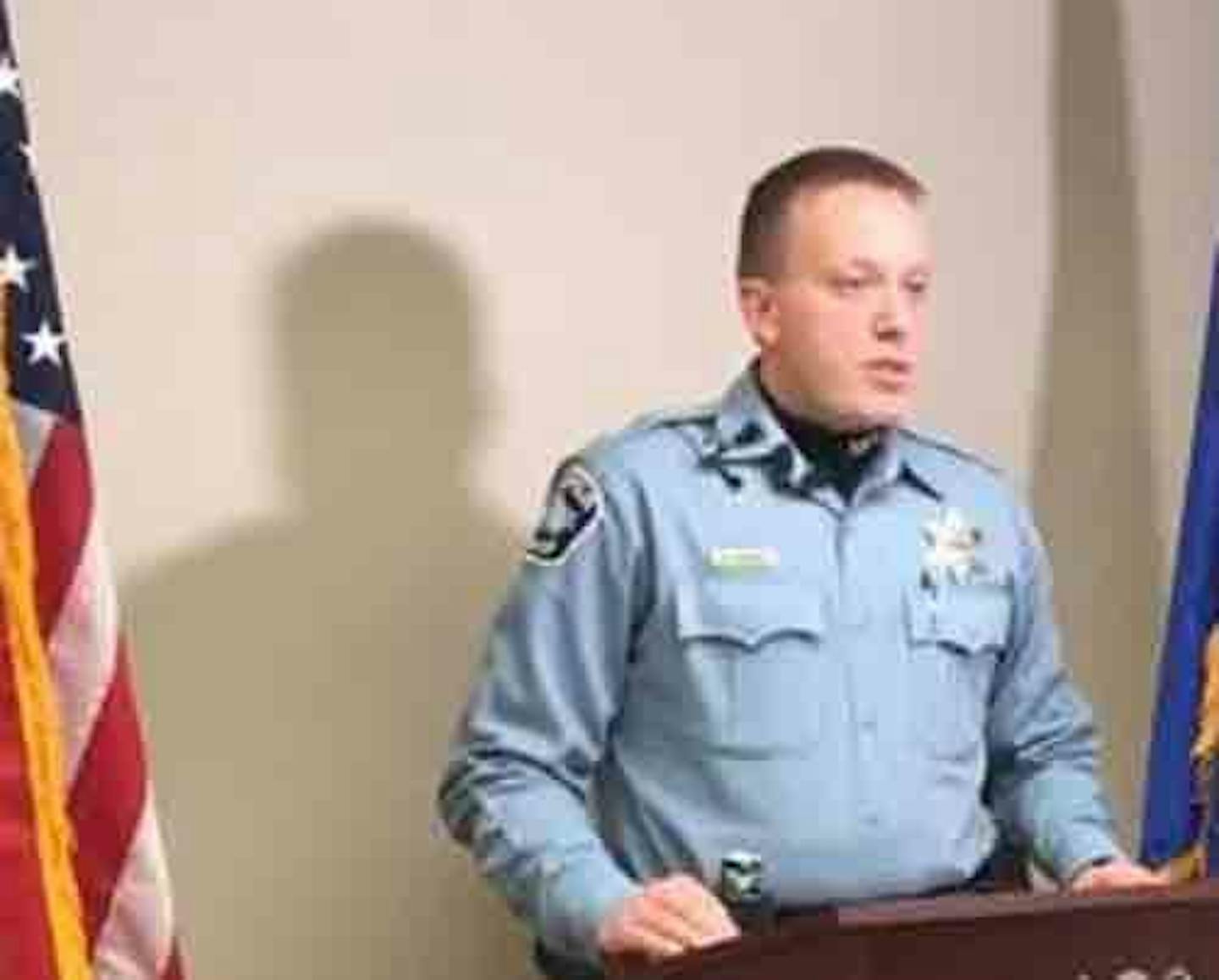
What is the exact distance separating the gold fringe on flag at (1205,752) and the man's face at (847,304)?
47 centimetres

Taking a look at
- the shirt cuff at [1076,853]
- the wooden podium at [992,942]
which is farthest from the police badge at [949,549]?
the wooden podium at [992,942]

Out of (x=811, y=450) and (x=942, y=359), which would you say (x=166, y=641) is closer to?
(x=811, y=450)

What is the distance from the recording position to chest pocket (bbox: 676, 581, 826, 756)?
175 centimetres

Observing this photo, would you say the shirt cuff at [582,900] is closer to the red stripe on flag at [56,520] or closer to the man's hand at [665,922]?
the man's hand at [665,922]

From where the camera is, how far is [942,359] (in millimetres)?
Result: 2340

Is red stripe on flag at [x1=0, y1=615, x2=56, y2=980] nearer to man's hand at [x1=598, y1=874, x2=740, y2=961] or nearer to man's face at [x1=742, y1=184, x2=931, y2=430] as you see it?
man's hand at [x1=598, y1=874, x2=740, y2=961]

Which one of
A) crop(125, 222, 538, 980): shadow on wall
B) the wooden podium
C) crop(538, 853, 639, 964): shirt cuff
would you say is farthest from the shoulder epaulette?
the wooden podium

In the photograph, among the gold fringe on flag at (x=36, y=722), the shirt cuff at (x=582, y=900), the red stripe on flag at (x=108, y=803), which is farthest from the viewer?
the shirt cuff at (x=582, y=900)

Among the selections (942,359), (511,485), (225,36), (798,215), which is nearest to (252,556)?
(511,485)

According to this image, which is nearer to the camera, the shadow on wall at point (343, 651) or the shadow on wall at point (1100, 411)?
the shadow on wall at point (343, 651)

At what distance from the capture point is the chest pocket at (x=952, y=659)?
1.80m

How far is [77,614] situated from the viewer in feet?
4.80

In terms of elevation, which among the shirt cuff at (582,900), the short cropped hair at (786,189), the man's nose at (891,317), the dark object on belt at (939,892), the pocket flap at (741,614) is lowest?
the dark object on belt at (939,892)

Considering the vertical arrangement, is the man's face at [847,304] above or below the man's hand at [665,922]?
above
